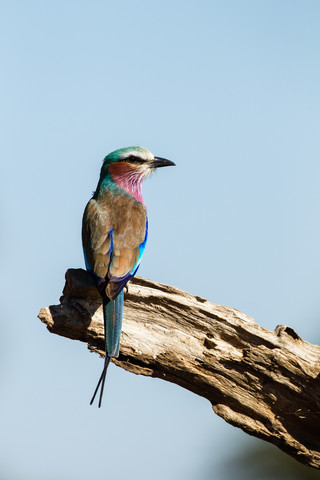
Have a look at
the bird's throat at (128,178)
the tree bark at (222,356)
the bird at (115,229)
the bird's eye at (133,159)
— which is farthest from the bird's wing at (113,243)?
the bird's eye at (133,159)

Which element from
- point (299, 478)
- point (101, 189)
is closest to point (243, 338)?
point (101, 189)

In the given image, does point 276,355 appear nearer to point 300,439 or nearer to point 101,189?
point 300,439

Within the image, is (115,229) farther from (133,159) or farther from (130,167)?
(133,159)

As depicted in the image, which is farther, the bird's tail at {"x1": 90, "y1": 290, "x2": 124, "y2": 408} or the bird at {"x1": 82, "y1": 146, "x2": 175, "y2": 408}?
the bird at {"x1": 82, "y1": 146, "x2": 175, "y2": 408}

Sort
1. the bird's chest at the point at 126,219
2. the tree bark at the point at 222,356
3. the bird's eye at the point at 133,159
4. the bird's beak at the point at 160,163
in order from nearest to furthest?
1. the tree bark at the point at 222,356
2. the bird's chest at the point at 126,219
3. the bird's eye at the point at 133,159
4. the bird's beak at the point at 160,163

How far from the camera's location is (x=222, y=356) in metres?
6.04

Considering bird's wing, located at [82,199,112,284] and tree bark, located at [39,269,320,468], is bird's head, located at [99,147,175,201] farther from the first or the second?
tree bark, located at [39,269,320,468]

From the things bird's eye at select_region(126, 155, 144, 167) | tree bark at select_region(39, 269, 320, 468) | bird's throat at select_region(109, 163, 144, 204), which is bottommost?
tree bark at select_region(39, 269, 320, 468)

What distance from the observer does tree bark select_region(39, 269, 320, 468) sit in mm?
5941

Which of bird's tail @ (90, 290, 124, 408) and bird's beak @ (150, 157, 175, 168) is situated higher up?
bird's beak @ (150, 157, 175, 168)

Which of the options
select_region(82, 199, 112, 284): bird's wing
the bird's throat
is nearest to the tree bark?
select_region(82, 199, 112, 284): bird's wing

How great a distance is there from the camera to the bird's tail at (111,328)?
582cm

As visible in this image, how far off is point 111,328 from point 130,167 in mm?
Answer: 2407

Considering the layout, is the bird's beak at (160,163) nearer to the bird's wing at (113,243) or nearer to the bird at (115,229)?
the bird at (115,229)
